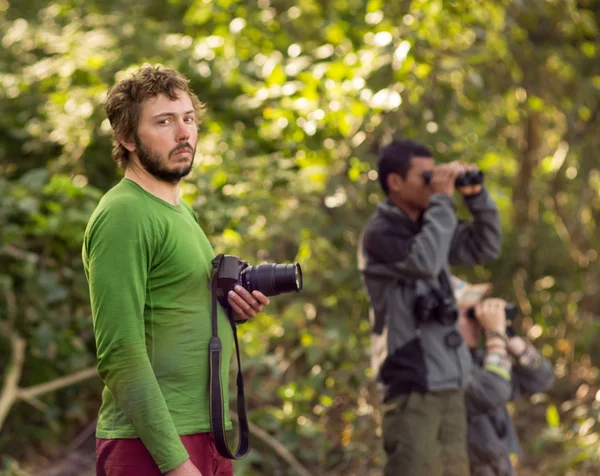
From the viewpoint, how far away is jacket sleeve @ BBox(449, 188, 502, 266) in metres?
3.88

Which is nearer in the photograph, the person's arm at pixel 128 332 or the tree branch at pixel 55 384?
the person's arm at pixel 128 332

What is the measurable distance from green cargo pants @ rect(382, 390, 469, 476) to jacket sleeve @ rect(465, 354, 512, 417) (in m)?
0.14

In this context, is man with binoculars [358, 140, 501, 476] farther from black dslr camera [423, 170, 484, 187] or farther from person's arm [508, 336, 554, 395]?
person's arm [508, 336, 554, 395]

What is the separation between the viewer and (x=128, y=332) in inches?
78.4

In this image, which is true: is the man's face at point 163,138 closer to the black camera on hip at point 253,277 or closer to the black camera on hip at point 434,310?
the black camera on hip at point 253,277

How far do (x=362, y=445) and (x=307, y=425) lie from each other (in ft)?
1.05

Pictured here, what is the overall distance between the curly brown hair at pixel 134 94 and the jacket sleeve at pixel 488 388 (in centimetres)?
201

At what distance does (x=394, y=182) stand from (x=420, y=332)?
68 cm

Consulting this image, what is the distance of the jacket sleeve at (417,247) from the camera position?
3461mm

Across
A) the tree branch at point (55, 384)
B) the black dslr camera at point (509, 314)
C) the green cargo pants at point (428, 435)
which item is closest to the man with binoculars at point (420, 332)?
the green cargo pants at point (428, 435)

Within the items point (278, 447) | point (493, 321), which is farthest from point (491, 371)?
point (278, 447)

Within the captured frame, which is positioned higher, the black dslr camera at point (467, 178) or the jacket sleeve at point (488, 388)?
the black dslr camera at point (467, 178)

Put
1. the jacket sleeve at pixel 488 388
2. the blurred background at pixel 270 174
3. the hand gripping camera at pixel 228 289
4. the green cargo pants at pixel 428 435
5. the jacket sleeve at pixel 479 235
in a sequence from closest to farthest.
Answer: the hand gripping camera at pixel 228 289 → the green cargo pants at pixel 428 435 → the jacket sleeve at pixel 488 388 → the jacket sleeve at pixel 479 235 → the blurred background at pixel 270 174

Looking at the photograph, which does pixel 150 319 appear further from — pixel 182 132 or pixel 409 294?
pixel 409 294
